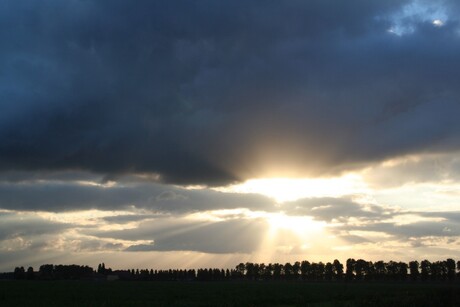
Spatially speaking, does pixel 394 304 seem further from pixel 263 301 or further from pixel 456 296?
pixel 263 301

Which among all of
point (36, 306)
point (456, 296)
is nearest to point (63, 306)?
point (36, 306)

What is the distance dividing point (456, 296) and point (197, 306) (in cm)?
2847

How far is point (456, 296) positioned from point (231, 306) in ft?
82.3

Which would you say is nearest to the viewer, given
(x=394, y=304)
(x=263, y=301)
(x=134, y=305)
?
(x=394, y=304)

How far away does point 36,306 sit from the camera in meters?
50.3

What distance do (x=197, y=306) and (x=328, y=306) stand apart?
14.4m

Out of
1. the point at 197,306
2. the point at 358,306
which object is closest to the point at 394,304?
the point at 358,306

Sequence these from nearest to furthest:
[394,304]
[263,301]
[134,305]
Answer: [394,304], [134,305], [263,301]

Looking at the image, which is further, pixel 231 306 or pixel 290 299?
pixel 290 299

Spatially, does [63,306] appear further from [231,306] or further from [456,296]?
[456,296]

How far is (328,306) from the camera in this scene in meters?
53.8

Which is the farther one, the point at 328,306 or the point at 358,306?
the point at 328,306

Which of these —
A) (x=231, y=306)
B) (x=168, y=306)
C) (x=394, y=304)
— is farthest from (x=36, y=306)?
(x=394, y=304)

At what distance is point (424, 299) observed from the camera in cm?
5238
